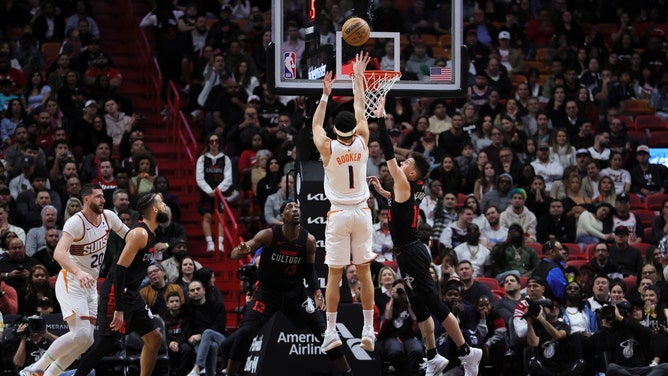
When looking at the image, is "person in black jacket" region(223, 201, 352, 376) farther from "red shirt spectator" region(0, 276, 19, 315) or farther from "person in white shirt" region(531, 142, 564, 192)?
"person in white shirt" region(531, 142, 564, 192)

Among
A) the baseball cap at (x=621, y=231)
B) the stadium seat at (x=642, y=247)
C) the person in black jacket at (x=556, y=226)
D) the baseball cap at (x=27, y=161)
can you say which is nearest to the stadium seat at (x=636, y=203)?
the stadium seat at (x=642, y=247)

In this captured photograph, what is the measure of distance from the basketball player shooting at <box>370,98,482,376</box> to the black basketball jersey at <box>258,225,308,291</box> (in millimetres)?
1121

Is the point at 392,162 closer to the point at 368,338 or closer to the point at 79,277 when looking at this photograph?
the point at 368,338

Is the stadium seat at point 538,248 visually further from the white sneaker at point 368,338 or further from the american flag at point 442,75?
the white sneaker at point 368,338

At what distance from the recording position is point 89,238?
13453 millimetres

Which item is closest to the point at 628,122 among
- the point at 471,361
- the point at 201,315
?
the point at 201,315

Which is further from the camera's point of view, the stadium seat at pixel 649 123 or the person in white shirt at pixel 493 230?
the stadium seat at pixel 649 123

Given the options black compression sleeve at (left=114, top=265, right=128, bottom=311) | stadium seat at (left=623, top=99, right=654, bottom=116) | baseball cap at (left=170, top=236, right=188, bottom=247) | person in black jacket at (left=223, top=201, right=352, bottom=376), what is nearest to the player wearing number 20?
black compression sleeve at (left=114, top=265, right=128, bottom=311)

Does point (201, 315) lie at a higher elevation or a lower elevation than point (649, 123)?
lower

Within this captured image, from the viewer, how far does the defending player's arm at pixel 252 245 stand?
13.1 metres

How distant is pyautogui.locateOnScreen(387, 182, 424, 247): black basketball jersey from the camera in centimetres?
1342

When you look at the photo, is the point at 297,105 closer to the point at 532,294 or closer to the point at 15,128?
the point at 15,128

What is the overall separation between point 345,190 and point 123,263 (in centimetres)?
247

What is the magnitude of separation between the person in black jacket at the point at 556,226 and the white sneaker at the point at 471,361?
7.09 m
